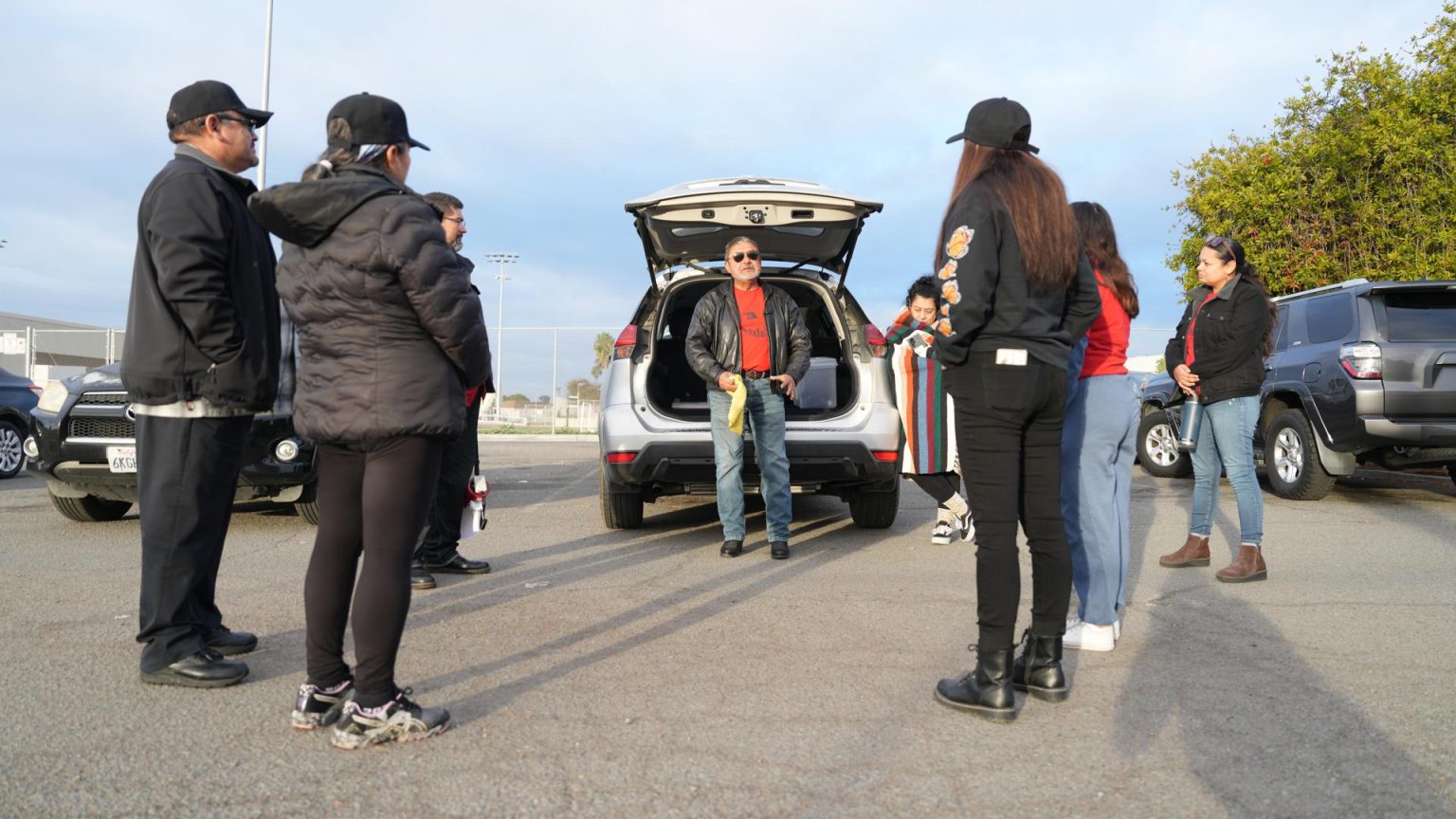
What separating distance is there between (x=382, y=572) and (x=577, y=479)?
8147 mm

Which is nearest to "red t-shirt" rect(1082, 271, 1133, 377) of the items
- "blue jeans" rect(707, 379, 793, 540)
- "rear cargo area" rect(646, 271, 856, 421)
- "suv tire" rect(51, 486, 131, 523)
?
"blue jeans" rect(707, 379, 793, 540)

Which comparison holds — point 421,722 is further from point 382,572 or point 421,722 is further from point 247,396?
point 247,396

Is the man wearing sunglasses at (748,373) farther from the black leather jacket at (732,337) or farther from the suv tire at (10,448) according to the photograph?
the suv tire at (10,448)

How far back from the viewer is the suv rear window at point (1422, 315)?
23.9ft

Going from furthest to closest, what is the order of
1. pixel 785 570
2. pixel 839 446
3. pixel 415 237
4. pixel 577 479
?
pixel 577 479
pixel 839 446
pixel 785 570
pixel 415 237

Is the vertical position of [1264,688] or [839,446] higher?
[839,446]

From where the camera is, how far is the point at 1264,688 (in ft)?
10.3

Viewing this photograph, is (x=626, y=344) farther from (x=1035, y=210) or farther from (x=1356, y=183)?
(x=1356, y=183)

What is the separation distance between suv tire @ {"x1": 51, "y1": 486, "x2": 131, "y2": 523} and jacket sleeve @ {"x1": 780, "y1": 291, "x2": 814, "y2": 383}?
4567 millimetres

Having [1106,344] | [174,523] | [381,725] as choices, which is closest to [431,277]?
[381,725]

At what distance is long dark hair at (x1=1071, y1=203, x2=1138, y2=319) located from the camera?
3.74 metres

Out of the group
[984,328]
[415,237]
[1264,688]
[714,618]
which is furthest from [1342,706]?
[415,237]

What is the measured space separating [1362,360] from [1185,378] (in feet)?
10.2

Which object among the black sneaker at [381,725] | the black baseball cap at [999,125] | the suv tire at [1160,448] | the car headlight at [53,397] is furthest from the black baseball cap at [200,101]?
the suv tire at [1160,448]
